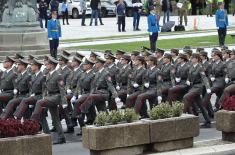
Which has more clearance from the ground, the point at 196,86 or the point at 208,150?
the point at 196,86

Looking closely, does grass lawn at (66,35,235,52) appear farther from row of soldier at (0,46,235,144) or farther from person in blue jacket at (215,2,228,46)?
row of soldier at (0,46,235,144)

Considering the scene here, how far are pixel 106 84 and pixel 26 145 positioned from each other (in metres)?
4.80

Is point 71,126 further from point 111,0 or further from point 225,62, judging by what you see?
point 111,0

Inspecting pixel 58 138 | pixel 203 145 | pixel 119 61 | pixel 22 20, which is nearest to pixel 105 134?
pixel 203 145

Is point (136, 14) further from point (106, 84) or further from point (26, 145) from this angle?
point (26, 145)

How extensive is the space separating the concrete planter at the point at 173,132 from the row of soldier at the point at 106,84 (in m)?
Result: 3.07

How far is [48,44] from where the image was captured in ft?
103

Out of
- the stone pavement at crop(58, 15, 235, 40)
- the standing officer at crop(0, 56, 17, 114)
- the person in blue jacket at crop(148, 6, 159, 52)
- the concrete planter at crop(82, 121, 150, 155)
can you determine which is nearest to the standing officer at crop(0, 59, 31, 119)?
the standing officer at crop(0, 56, 17, 114)

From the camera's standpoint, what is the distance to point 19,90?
17266 mm

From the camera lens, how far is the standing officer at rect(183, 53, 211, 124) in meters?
17.8

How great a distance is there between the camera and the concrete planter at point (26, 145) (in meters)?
12.7

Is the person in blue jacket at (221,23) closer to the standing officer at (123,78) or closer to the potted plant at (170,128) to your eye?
the standing officer at (123,78)

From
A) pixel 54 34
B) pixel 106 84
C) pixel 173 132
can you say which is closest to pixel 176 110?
pixel 173 132

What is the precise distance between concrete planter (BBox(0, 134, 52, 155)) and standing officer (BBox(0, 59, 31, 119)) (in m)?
4.17
